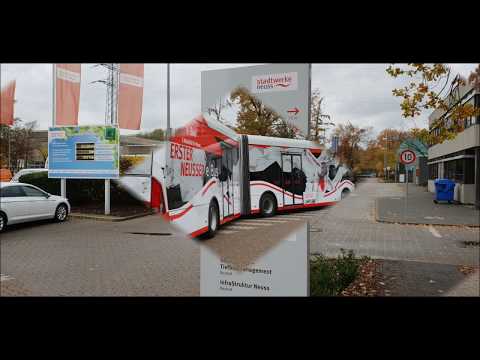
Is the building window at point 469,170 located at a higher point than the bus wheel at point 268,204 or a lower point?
higher

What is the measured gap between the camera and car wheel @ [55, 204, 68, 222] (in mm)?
2236

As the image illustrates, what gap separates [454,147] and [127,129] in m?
2.12

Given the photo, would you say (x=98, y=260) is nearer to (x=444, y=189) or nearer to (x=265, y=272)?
(x=265, y=272)

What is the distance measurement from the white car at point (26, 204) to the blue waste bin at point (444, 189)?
251 cm

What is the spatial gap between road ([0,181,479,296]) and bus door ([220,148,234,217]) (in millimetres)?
117

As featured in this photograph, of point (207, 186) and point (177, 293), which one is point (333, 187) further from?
point (177, 293)

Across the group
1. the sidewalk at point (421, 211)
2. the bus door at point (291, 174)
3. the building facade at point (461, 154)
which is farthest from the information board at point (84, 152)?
the building facade at point (461, 154)

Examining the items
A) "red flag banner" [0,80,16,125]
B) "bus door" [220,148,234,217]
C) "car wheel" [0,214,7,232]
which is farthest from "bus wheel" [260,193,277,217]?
"red flag banner" [0,80,16,125]

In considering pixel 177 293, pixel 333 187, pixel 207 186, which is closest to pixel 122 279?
pixel 177 293

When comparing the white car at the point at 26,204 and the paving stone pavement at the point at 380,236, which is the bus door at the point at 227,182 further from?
the white car at the point at 26,204

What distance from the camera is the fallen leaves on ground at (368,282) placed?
250 cm

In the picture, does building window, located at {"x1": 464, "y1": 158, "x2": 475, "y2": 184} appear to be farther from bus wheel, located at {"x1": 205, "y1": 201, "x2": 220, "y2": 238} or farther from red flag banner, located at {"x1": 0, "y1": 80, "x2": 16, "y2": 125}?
red flag banner, located at {"x1": 0, "y1": 80, "x2": 16, "y2": 125}

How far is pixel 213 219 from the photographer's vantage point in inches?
84.7

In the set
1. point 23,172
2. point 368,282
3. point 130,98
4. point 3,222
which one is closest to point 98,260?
point 3,222
